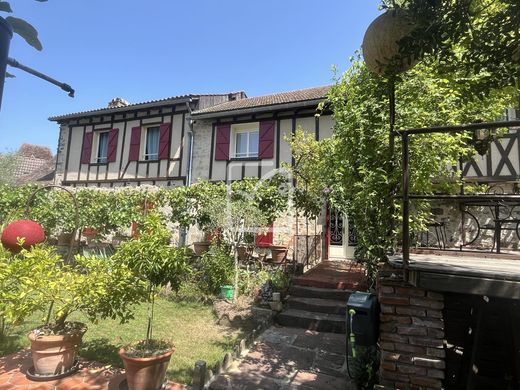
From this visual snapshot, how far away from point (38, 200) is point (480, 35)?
1276cm

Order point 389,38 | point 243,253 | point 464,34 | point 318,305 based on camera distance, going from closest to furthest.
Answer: point 389,38 → point 464,34 → point 318,305 → point 243,253

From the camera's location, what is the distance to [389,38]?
176 centimetres

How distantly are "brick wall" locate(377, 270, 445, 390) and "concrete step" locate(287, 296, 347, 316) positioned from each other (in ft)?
12.1

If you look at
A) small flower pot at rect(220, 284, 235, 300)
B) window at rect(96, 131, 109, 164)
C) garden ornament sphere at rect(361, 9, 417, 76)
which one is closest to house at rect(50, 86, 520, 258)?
window at rect(96, 131, 109, 164)

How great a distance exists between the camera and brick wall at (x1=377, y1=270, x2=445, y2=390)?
97.3 inches

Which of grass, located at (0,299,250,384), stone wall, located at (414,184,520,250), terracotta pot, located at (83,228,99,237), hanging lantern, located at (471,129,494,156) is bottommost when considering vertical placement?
grass, located at (0,299,250,384)

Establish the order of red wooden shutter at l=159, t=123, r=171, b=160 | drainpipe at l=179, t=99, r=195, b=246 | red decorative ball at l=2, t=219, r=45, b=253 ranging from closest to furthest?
red decorative ball at l=2, t=219, r=45, b=253 < drainpipe at l=179, t=99, r=195, b=246 < red wooden shutter at l=159, t=123, r=171, b=160

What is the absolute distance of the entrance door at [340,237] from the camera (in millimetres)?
10297

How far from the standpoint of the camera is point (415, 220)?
14.9ft

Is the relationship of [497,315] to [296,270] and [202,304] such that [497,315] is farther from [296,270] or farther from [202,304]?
[202,304]

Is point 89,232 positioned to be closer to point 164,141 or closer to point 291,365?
point 164,141

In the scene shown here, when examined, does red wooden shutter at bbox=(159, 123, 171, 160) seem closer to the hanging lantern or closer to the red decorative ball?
the red decorative ball

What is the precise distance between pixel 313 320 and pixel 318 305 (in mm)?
420

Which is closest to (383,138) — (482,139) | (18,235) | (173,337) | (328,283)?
(482,139)
